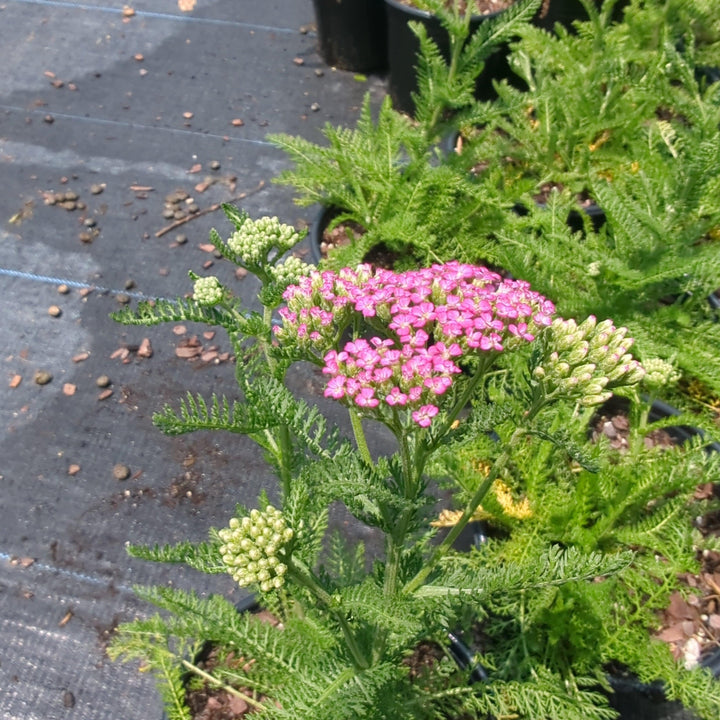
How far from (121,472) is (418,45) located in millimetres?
2508

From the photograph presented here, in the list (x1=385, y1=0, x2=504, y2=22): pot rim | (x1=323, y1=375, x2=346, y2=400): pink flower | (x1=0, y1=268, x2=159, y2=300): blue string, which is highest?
(x1=385, y1=0, x2=504, y2=22): pot rim

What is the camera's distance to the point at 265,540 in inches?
43.0

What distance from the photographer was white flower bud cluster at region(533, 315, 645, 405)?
113 centimetres

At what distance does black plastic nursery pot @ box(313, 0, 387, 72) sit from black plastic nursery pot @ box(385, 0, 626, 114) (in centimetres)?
19

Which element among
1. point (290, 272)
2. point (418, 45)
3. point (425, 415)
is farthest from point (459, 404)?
point (418, 45)

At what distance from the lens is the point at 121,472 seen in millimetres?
2555

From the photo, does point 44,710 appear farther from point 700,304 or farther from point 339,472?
point 700,304

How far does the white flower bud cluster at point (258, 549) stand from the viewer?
1.09 metres

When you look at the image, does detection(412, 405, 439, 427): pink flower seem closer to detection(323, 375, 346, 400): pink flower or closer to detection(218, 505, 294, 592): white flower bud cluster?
detection(323, 375, 346, 400): pink flower

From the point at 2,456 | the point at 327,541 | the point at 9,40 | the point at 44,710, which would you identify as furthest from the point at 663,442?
the point at 9,40

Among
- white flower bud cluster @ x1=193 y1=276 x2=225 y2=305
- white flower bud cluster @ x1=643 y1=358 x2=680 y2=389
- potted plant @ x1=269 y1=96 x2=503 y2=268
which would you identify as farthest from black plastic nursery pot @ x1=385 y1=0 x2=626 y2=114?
white flower bud cluster @ x1=193 y1=276 x2=225 y2=305

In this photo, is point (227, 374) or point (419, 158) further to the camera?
point (227, 374)

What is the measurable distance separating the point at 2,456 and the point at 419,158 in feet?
6.40

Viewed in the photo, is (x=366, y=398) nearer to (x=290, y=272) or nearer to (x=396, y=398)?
(x=396, y=398)
